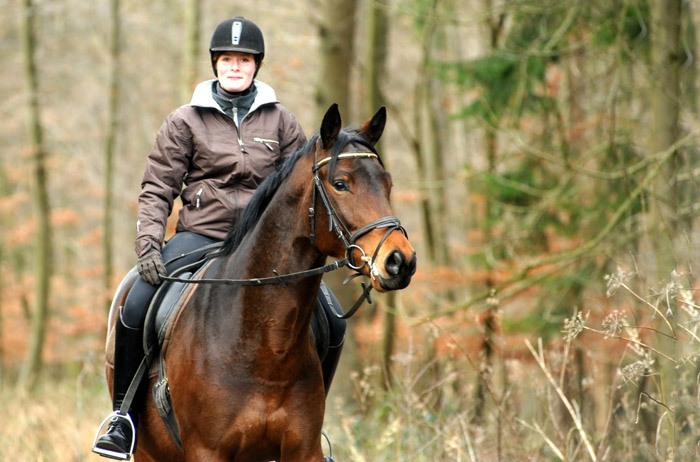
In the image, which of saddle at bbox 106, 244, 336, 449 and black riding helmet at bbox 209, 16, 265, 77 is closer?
saddle at bbox 106, 244, 336, 449

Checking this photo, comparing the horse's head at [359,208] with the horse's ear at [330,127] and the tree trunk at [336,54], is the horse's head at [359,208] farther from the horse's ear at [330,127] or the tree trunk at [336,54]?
the tree trunk at [336,54]

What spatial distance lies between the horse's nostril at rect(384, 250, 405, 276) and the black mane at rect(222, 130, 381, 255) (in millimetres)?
709

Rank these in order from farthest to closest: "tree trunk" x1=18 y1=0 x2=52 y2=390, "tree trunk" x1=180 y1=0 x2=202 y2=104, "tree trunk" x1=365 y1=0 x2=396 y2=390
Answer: "tree trunk" x1=18 y1=0 x2=52 y2=390, "tree trunk" x1=180 y1=0 x2=202 y2=104, "tree trunk" x1=365 y1=0 x2=396 y2=390

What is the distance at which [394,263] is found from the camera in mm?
3791

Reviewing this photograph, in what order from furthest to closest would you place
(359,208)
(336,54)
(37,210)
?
1. (37,210)
2. (336,54)
3. (359,208)

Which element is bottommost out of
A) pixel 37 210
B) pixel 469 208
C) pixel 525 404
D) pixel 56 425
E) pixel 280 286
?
pixel 525 404

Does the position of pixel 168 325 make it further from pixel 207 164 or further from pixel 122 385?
pixel 207 164

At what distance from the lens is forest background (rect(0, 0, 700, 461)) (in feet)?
20.6

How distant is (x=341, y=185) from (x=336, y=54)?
7217 mm

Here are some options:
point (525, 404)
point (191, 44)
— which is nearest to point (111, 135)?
point (191, 44)

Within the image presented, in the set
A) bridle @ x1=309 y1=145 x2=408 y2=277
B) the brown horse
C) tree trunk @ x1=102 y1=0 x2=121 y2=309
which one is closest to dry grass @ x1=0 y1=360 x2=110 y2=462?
the brown horse

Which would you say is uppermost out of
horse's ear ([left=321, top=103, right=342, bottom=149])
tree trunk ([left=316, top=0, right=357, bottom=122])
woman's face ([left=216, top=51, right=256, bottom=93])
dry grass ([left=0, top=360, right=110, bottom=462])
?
tree trunk ([left=316, top=0, right=357, bottom=122])

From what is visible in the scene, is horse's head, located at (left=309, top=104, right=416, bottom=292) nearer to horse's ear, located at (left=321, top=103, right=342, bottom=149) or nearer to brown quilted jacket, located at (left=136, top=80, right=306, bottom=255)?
horse's ear, located at (left=321, top=103, right=342, bottom=149)

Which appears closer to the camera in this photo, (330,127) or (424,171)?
(330,127)
